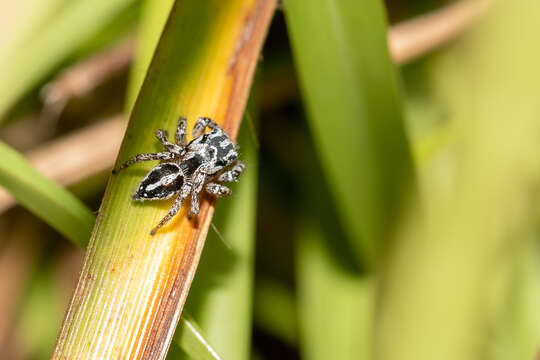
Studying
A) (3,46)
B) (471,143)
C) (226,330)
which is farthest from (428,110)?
(3,46)

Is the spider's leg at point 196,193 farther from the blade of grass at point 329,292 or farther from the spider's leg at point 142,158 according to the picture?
the blade of grass at point 329,292

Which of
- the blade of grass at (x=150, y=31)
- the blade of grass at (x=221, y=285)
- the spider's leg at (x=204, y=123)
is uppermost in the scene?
the blade of grass at (x=150, y=31)

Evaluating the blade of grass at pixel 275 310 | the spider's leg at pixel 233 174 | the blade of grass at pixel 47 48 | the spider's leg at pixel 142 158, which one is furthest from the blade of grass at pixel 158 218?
→ the blade of grass at pixel 275 310

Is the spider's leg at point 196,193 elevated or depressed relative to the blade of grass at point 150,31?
depressed

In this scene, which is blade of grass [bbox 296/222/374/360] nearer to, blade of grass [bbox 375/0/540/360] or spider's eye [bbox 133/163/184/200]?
blade of grass [bbox 375/0/540/360]

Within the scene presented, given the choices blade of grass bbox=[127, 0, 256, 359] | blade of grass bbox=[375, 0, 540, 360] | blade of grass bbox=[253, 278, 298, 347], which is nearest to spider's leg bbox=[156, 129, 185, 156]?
blade of grass bbox=[127, 0, 256, 359]
